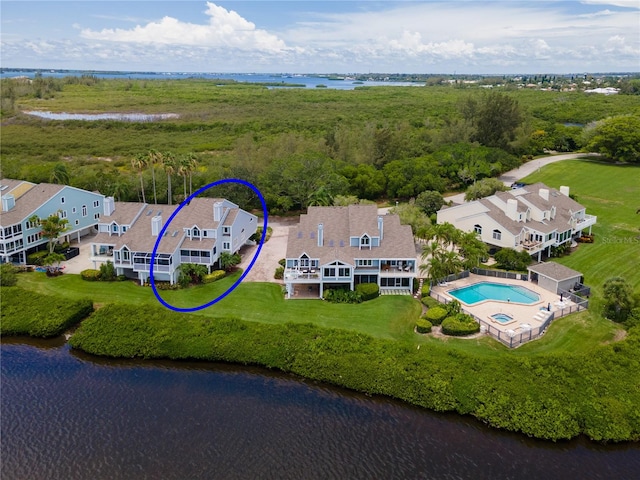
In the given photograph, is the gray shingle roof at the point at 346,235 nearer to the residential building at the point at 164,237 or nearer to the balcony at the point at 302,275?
the balcony at the point at 302,275

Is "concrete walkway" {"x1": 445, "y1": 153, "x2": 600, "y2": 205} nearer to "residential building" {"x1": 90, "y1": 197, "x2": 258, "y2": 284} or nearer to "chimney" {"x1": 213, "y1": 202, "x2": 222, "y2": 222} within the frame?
"chimney" {"x1": 213, "y1": 202, "x2": 222, "y2": 222}

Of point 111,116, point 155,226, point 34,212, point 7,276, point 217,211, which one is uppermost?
point 111,116

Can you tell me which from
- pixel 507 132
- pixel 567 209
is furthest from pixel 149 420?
pixel 507 132

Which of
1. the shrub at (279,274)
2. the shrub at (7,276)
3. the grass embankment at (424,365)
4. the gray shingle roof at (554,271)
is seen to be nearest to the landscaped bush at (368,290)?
the grass embankment at (424,365)

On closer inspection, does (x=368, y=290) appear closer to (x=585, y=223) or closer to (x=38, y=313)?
(x=38, y=313)

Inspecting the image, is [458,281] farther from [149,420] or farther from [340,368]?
[149,420]

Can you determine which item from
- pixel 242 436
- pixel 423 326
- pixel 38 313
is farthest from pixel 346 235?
pixel 38 313
